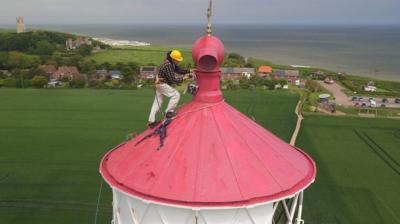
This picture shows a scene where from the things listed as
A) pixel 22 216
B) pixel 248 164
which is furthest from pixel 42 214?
pixel 248 164

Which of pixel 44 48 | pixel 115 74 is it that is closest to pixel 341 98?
pixel 115 74

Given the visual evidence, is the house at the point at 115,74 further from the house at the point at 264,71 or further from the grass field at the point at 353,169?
the grass field at the point at 353,169

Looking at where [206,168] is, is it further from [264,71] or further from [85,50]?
[85,50]

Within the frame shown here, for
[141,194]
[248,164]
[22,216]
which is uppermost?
[248,164]

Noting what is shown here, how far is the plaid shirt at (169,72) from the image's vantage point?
7.88 m

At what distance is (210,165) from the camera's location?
6.07m

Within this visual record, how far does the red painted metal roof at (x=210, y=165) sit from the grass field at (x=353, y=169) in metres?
19.6

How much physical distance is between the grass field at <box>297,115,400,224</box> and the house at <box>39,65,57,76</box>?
60.7 meters

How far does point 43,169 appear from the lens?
3144 cm

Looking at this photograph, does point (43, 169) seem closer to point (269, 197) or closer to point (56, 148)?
point (56, 148)

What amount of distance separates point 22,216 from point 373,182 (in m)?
26.8

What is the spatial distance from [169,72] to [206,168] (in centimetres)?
265

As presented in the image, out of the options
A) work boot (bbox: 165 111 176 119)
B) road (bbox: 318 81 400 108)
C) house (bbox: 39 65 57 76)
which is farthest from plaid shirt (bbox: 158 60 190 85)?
house (bbox: 39 65 57 76)

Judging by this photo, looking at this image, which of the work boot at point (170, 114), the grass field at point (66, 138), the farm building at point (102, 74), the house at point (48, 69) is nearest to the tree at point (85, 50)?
the house at point (48, 69)
